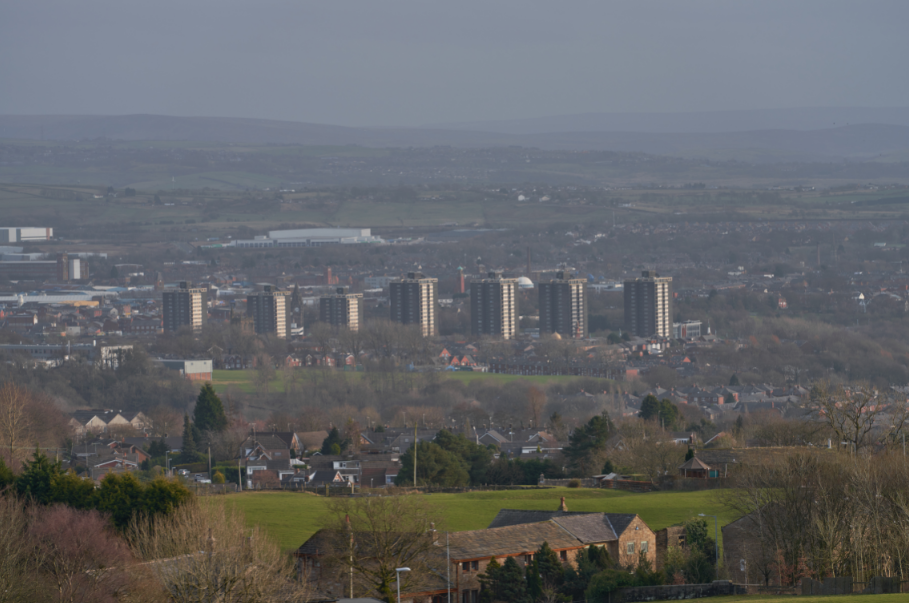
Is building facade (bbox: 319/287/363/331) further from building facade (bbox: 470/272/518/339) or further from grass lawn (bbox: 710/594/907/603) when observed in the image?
grass lawn (bbox: 710/594/907/603)

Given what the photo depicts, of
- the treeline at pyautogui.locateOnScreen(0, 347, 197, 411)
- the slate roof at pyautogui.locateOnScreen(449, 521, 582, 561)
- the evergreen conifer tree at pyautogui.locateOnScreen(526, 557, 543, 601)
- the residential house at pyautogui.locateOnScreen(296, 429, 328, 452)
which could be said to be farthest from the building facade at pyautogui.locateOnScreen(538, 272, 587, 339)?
the evergreen conifer tree at pyautogui.locateOnScreen(526, 557, 543, 601)

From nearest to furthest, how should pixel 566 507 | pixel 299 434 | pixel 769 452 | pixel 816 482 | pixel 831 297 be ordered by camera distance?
pixel 816 482 → pixel 566 507 → pixel 769 452 → pixel 299 434 → pixel 831 297

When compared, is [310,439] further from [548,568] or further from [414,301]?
[414,301]

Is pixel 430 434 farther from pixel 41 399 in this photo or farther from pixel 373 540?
pixel 373 540

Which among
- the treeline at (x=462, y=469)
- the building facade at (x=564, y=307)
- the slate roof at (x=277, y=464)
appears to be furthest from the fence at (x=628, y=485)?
the building facade at (x=564, y=307)

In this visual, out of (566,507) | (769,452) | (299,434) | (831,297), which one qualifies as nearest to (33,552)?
(566,507)

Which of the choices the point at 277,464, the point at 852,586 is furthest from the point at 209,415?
the point at 852,586
